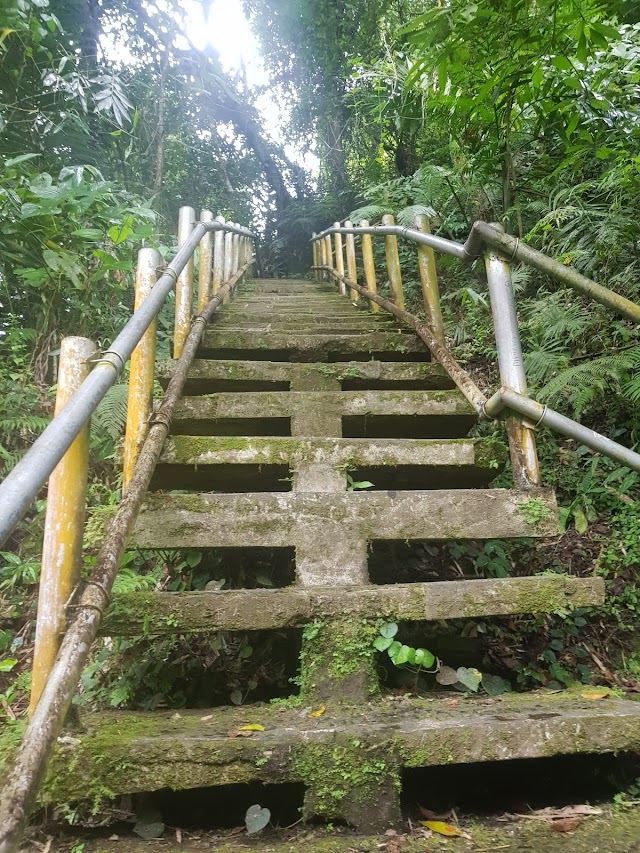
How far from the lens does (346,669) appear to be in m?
1.42

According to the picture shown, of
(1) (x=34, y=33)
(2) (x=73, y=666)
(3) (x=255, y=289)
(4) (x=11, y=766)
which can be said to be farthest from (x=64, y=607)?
(3) (x=255, y=289)

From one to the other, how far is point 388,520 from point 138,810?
1.01 m

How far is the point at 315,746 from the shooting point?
3.85 ft

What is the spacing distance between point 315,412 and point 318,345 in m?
0.71

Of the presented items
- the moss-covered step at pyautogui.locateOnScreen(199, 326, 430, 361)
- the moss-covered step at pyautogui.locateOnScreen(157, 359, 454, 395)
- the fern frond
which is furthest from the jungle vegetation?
the moss-covered step at pyautogui.locateOnScreen(199, 326, 430, 361)

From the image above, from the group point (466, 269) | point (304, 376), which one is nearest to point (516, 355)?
point (304, 376)

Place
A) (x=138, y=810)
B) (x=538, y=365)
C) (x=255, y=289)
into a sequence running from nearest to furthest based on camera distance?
(x=138, y=810)
(x=538, y=365)
(x=255, y=289)

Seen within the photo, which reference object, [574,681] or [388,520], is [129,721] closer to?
[388,520]

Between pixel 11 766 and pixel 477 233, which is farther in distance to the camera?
pixel 477 233

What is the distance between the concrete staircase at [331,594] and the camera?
3.80 ft

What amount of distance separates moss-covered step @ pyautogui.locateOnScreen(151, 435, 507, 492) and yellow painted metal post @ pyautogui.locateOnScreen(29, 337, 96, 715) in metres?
0.71

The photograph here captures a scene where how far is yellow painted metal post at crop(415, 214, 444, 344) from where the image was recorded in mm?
2852

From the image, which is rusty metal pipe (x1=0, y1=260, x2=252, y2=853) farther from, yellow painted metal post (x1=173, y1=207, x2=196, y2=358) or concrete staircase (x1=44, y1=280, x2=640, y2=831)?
yellow painted metal post (x1=173, y1=207, x2=196, y2=358)

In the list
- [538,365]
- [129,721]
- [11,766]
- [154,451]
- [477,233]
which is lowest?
[129,721]
